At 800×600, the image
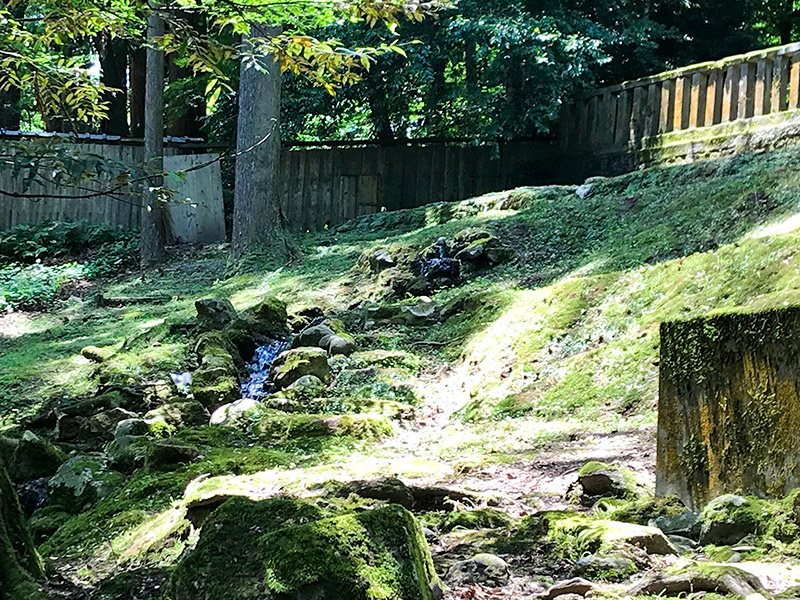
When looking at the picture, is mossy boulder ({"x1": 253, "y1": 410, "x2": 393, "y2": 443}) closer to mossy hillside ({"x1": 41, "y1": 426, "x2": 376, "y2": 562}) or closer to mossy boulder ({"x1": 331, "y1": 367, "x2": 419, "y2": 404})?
mossy hillside ({"x1": 41, "y1": 426, "x2": 376, "y2": 562})

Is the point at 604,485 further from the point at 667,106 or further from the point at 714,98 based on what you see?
the point at 667,106

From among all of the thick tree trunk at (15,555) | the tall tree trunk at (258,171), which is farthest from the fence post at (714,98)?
the thick tree trunk at (15,555)

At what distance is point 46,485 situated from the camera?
17.6 ft

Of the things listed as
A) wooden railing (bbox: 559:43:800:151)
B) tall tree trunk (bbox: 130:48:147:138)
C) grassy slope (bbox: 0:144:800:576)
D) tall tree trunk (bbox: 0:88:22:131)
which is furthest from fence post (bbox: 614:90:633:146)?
tall tree trunk (bbox: 0:88:22:131)

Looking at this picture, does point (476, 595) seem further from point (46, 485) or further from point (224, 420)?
point (224, 420)

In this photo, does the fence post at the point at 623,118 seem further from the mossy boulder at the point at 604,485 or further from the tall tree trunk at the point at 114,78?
the tall tree trunk at the point at 114,78

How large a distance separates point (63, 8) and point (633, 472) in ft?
11.0

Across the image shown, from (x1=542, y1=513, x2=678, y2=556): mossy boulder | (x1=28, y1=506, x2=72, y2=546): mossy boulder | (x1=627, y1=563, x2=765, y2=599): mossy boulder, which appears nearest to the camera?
(x1=627, y1=563, x2=765, y2=599): mossy boulder

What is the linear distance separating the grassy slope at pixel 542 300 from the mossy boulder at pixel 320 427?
0.39 metres

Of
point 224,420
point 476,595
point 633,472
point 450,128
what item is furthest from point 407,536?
point 450,128

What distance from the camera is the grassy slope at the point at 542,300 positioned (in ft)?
19.1

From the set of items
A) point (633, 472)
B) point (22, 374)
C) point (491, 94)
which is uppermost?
point (491, 94)

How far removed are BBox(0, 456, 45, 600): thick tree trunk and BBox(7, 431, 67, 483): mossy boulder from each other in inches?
89.9

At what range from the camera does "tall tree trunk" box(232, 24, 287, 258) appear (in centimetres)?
1326
